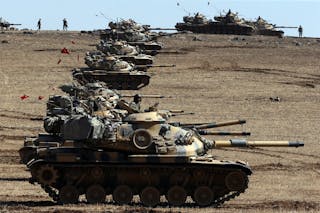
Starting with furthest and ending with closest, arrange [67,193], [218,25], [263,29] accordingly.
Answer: [263,29] → [218,25] → [67,193]

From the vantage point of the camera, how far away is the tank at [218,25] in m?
98.8

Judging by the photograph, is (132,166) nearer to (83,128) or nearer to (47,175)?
(83,128)

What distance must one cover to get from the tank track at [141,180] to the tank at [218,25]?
75.9m

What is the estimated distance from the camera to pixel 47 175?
23219 millimetres

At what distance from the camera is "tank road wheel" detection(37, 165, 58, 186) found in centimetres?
2320

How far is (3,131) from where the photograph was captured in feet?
126

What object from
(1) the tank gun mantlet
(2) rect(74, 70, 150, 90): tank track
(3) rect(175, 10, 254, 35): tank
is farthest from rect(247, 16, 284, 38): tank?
(1) the tank gun mantlet

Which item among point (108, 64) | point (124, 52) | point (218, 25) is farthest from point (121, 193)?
point (218, 25)

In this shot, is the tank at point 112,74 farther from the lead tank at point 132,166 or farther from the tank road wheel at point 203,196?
the tank road wheel at point 203,196

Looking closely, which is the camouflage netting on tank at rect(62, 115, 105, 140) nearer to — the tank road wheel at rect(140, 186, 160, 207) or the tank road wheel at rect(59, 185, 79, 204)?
the tank road wheel at rect(59, 185, 79, 204)

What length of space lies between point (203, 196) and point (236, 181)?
3.31 ft

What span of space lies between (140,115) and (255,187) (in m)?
4.93

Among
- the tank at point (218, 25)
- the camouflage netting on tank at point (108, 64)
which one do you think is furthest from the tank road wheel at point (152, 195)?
the tank at point (218, 25)

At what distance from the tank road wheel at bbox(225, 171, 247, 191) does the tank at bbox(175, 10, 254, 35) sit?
250 feet
